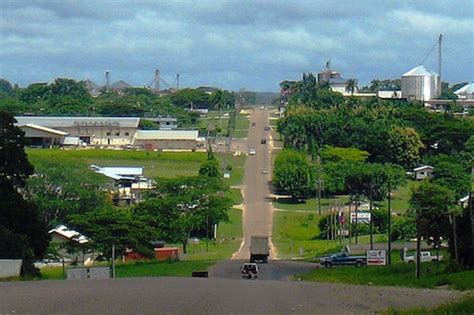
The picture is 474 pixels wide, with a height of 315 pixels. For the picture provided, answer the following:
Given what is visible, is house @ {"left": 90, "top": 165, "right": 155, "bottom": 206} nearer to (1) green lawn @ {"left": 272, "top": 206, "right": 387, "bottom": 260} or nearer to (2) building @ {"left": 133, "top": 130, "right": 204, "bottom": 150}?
(1) green lawn @ {"left": 272, "top": 206, "right": 387, "bottom": 260}

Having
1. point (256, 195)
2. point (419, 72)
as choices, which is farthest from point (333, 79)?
point (256, 195)

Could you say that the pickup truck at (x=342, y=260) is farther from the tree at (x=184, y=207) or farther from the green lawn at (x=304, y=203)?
the green lawn at (x=304, y=203)

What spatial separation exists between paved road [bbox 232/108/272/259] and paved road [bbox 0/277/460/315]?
21265 mm

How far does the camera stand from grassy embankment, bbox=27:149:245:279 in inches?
1211

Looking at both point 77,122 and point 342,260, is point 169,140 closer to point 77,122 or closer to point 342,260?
point 77,122

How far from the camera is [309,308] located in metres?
12.6

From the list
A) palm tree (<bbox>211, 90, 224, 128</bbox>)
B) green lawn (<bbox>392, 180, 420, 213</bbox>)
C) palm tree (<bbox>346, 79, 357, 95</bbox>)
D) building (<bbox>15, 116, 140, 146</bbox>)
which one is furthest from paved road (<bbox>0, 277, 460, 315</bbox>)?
palm tree (<bbox>346, 79, 357, 95</bbox>)

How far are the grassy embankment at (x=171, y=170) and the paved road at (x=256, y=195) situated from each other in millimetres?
418

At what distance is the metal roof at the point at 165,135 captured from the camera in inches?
3044

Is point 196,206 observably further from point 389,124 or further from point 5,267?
point 389,124

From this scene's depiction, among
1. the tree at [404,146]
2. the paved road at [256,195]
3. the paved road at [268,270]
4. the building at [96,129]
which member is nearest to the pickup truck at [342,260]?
the paved road at [268,270]

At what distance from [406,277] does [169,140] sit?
183 ft

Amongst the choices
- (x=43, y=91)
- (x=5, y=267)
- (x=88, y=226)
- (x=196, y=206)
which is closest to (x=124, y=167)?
(x=196, y=206)

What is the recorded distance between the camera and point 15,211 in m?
27.4
